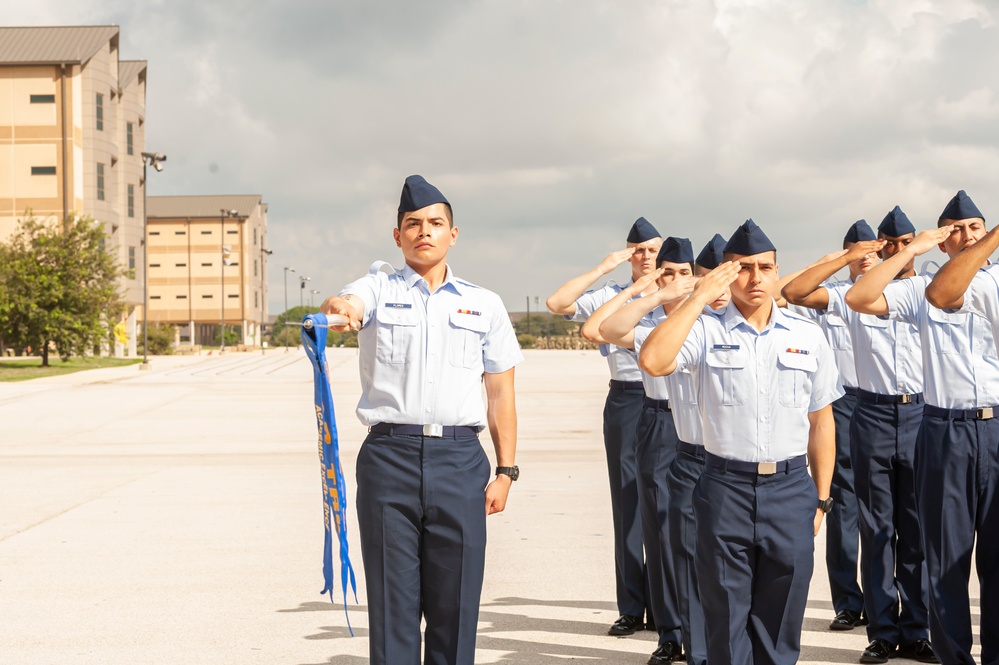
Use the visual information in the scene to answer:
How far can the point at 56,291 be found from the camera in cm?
5106

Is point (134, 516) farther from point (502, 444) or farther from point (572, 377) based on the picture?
point (572, 377)

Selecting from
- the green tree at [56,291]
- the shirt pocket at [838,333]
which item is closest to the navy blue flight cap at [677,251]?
the shirt pocket at [838,333]

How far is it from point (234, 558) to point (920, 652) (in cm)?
533

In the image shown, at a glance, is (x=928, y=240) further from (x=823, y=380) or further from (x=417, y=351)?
(x=417, y=351)

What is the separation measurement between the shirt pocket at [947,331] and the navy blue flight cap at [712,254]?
1.14m

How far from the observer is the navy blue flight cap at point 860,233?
7328 millimetres

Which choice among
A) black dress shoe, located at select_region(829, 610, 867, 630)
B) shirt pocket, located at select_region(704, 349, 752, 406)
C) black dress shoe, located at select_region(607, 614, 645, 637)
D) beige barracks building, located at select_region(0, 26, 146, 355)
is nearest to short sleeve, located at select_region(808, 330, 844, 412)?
shirt pocket, located at select_region(704, 349, 752, 406)

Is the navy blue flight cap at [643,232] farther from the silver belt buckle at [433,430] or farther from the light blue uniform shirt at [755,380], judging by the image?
the silver belt buckle at [433,430]

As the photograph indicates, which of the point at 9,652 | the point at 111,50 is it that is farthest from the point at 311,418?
the point at 111,50

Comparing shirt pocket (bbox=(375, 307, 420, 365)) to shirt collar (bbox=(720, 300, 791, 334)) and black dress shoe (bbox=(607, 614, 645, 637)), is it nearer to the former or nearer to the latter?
shirt collar (bbox=(720, 300, 791, 334))

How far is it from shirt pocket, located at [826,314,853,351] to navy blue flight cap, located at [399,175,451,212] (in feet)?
12.3

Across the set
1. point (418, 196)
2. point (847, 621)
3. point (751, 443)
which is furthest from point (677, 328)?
point (847, 621)

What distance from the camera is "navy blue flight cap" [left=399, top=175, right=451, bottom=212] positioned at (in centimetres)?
476

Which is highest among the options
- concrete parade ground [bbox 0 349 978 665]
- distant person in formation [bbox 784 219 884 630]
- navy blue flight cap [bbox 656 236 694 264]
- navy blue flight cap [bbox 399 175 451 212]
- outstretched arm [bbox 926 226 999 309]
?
navy blue flight cap [bbox 399 175 451 212]
